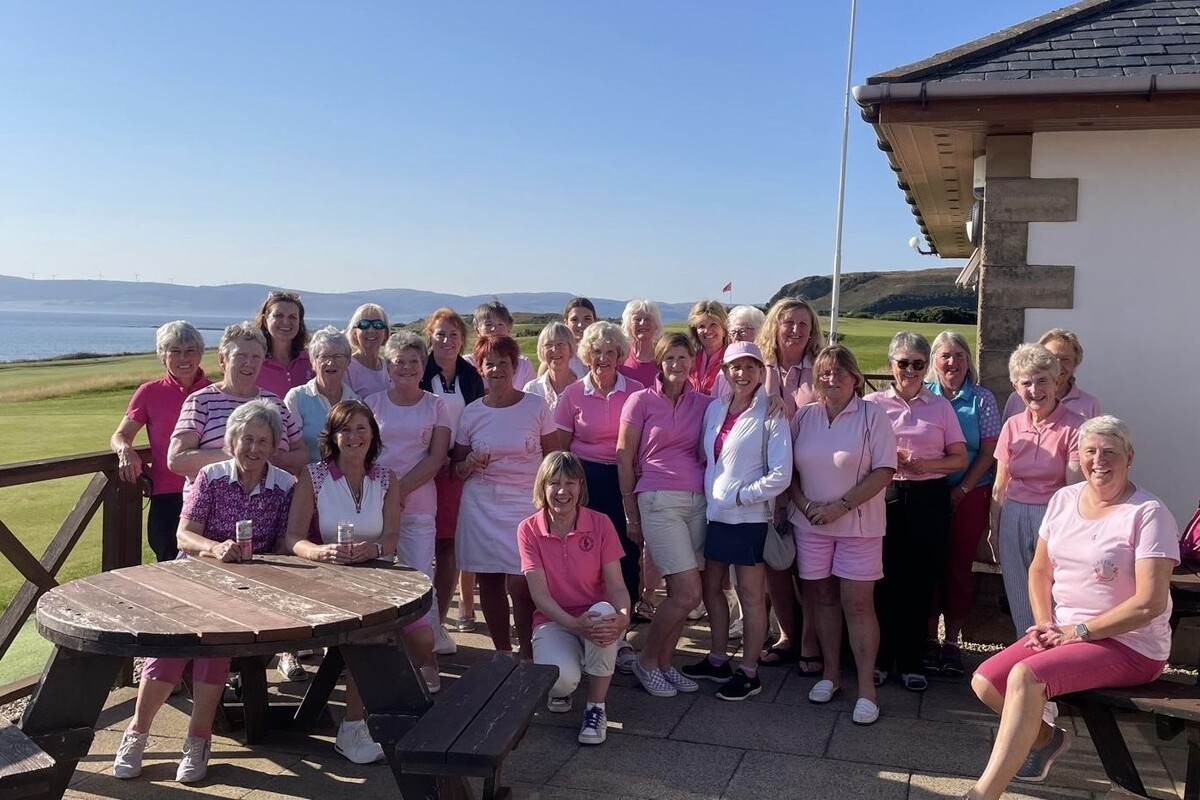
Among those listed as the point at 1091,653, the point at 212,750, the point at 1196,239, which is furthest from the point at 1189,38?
the point at 212,750

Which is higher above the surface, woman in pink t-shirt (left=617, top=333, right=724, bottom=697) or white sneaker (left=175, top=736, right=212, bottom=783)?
woman in pink t-shirt (left=617, top=333, right=724, bottom=697)

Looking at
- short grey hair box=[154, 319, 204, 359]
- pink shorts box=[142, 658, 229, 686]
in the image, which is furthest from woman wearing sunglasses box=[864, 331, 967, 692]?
short grey hair box=[154, 319, 204, 359]

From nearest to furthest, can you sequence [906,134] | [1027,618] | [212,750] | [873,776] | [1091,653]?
[1091,653] < [873,776] < [212,750] < [1027,618] < [906,134]

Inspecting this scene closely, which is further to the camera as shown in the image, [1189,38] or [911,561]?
[1189,38]

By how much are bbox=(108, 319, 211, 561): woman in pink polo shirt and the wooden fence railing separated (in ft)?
0.27

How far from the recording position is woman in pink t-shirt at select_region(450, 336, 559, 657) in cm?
448

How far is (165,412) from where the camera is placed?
4.48 metres

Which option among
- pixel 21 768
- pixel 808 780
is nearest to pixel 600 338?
pixel 808 780

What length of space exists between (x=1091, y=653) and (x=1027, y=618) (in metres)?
0.99

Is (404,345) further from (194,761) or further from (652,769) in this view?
(652,769)

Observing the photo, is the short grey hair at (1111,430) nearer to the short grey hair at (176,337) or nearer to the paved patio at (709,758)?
the paved patio at (709,758)

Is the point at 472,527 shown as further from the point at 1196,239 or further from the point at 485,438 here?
the point at 1196,239

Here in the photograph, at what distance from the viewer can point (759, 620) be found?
14.4 feet

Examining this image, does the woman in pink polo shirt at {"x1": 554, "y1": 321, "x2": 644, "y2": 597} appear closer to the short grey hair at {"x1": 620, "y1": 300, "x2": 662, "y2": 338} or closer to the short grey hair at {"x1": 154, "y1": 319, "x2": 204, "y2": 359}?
the short grey hair at {"x1": 620, "y1": 300, "x2": 662, "y2": 338}
